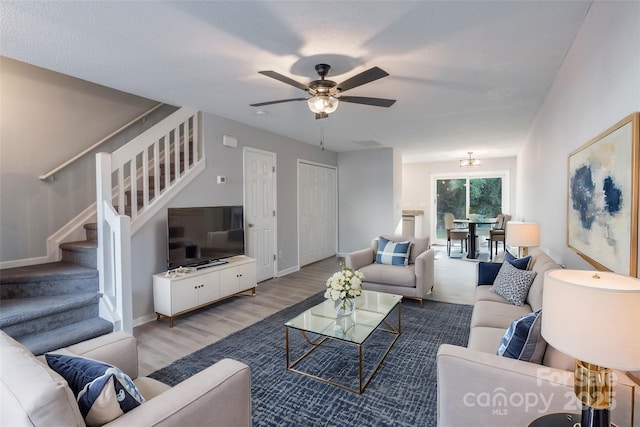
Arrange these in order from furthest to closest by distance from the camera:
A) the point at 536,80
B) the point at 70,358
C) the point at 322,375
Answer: the point at 536,80 < the point at 322,375 < the point at 70,358

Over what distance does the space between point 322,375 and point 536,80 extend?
3401mm

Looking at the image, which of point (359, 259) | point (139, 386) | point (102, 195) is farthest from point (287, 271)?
point (139, 386)

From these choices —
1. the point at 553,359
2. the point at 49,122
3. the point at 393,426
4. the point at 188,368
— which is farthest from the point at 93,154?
the point at 553,359

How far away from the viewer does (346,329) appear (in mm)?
2426

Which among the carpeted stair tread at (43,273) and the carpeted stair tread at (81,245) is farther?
the carpeted stair tread at (81,245)

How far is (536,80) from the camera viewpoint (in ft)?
9.89

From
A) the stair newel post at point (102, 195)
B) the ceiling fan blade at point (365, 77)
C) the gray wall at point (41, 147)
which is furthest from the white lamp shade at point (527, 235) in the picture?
the gray wall at point (41, 147)

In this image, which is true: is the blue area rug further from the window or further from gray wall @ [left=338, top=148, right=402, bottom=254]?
the window

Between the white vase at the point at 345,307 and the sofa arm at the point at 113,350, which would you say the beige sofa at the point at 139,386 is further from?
the white vase at the point at 345,307

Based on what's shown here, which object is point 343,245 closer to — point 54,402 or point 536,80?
point 536,80

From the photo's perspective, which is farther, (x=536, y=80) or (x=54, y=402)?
(x=536, y=80)

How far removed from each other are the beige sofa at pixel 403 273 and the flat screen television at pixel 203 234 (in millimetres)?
1624

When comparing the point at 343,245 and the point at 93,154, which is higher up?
the point at 93,154

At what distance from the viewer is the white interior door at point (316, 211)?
242 inches
